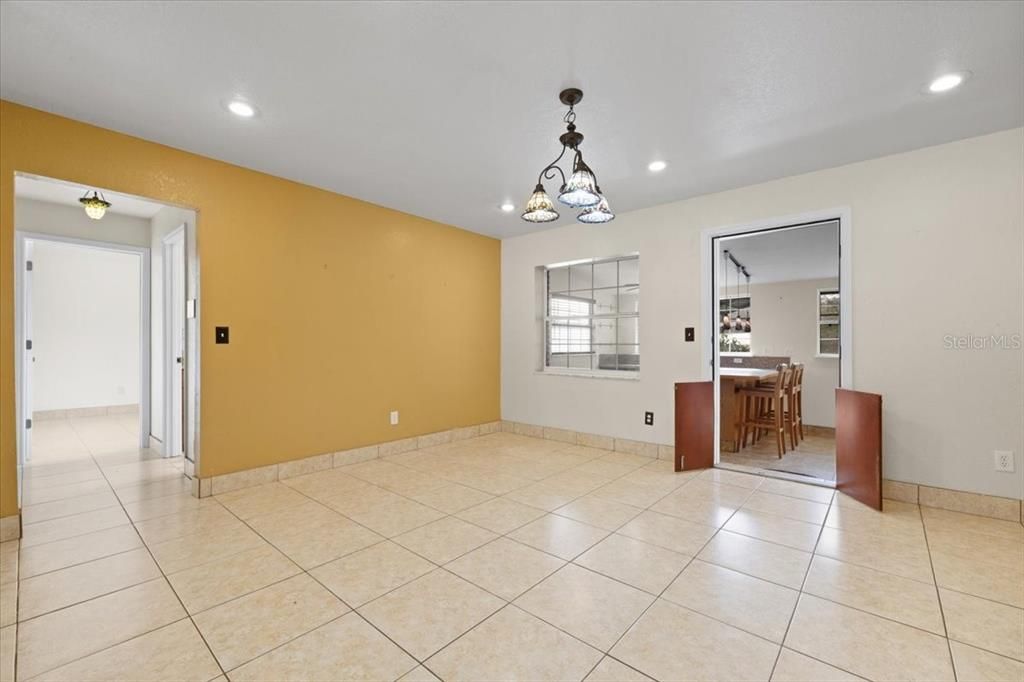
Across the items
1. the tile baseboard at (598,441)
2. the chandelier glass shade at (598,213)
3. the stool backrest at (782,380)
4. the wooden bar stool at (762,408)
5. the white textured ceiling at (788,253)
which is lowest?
the tile baseboard at (598,441)

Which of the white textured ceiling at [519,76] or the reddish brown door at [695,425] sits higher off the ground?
the white textured ceiling at [519,76]

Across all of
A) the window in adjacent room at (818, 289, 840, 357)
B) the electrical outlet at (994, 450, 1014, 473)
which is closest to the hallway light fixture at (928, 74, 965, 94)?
the electrical outlet at (994, 450, 1014, 473)

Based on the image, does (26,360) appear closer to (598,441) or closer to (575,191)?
(575,191)

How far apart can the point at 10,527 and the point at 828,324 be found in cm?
909

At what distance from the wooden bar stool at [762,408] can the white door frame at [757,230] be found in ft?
3.62

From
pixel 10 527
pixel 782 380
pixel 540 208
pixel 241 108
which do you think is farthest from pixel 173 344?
pixel 782 380

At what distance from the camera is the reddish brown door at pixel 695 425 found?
13.0 feet

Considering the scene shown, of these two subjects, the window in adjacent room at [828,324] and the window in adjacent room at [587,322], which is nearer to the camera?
the window in adjacent room at [587,322]

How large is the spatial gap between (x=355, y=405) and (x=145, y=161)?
2432 millimetres

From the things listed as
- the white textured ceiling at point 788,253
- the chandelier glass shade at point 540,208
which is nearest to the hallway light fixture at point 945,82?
the white textured ceiling at point 788,253

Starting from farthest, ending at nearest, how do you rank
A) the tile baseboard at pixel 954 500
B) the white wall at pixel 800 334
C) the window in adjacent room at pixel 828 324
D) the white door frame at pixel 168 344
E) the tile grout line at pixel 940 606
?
the window in adjacent room at pixel 828 324, the white wall at pixel 800 334, the white door frame at pixel 168 344, the tile baseboard at pixel 954 500, the tile grout line at pixel 940 606

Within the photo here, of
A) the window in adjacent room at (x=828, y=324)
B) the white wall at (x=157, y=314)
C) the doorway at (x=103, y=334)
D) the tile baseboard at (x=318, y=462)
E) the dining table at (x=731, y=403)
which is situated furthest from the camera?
the window in adjacent room at (x=828, y=324)

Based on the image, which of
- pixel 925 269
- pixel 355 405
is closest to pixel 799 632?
pixel 925 269

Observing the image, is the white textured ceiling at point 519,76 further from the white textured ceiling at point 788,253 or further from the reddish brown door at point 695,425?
the reddish brown door at point 695,425
